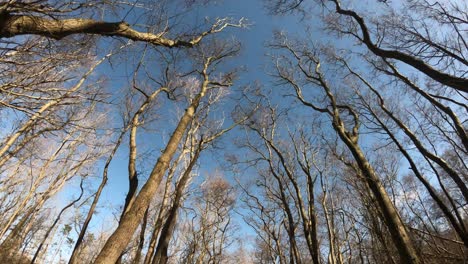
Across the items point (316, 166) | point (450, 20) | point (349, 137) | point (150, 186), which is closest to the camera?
point (150, 186)

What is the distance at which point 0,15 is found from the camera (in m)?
2.51

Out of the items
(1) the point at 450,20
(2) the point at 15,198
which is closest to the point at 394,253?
(1) the point at 450,20

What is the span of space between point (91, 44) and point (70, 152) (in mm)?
14548

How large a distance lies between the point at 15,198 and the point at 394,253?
22314 millimetres

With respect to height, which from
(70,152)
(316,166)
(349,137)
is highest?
(70,152)

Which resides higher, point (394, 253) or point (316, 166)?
point (316, 166)

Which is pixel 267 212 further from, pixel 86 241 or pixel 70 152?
pixel 86 241

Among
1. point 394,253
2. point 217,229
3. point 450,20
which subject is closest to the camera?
point 450,20

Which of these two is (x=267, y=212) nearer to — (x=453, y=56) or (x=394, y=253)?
(x=394, y=253)

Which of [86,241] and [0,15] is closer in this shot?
[0,15]

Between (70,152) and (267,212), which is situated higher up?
(70,152)

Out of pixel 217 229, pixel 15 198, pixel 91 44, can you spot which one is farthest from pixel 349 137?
pixel 15 198

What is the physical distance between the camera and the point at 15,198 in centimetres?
1612

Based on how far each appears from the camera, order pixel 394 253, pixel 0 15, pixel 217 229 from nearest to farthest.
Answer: pixel 0 15
pixel 394 253
pixel 217 229
